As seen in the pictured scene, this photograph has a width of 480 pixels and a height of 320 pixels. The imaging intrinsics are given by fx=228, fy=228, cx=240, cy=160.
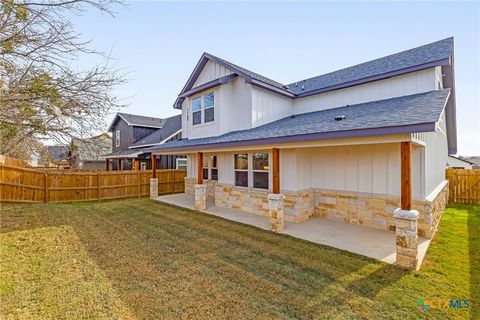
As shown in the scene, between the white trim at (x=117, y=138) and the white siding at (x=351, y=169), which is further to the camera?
the white trim at (x=117, y=138)

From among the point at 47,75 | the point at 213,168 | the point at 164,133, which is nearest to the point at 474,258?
the point at 213,168

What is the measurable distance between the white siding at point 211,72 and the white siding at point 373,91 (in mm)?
3927

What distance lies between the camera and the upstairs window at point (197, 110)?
1219 cm

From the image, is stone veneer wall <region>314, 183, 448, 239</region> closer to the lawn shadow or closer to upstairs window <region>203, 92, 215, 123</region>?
the lawn shadow

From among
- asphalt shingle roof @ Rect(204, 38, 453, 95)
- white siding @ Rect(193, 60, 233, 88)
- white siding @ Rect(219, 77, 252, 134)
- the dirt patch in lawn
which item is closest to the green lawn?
the dirt patch in lawn

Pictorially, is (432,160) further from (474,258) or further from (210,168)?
(210,168)

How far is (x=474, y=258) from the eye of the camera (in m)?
5.23

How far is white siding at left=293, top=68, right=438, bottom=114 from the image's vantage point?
7.98 metres

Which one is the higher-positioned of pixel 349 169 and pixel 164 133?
pixel 164 133

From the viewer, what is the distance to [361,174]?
7.59 metres

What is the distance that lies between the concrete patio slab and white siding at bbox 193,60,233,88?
21.9 feet

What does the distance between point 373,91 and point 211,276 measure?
918 cm

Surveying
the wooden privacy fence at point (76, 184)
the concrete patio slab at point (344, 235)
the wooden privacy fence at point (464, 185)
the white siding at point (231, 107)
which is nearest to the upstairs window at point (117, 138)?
the wooden privacy fence at point (76, 184)

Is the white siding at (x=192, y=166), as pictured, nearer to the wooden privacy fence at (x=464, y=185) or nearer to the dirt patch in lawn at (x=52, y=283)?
the dirt patch in lawn at (x=52, y=283)
